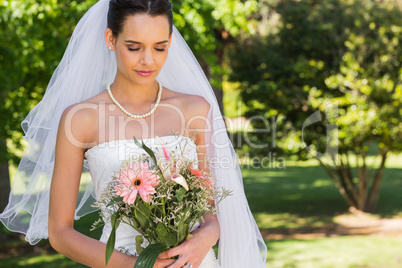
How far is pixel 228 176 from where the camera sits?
2.91 metres

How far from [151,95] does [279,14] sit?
1102cm

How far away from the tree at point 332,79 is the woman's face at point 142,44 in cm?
952

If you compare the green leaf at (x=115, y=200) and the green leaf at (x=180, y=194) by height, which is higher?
the green leaf at (x=180, y=194)

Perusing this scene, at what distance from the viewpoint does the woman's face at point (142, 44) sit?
7.86ft

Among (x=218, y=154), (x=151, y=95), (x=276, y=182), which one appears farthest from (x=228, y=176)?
(x=276, y=182)

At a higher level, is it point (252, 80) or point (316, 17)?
point (316, 17)

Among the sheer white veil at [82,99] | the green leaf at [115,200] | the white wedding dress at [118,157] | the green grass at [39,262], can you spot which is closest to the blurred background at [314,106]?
the green grass at [39,262]

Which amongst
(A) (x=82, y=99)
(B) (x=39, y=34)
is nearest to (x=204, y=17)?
(B) (x=39, y=34)

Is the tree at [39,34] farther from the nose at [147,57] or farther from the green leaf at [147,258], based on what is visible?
the green leaf at [147,258]

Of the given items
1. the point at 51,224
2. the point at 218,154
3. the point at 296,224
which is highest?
the point at 218,154

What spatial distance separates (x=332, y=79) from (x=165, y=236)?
10.2 metres

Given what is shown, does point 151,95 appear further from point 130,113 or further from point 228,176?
point 228,176

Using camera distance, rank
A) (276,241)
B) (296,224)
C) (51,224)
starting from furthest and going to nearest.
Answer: (296,224) → (276,241) → (51,224)

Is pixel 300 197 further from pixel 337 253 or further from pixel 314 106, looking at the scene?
pixel 337 253
